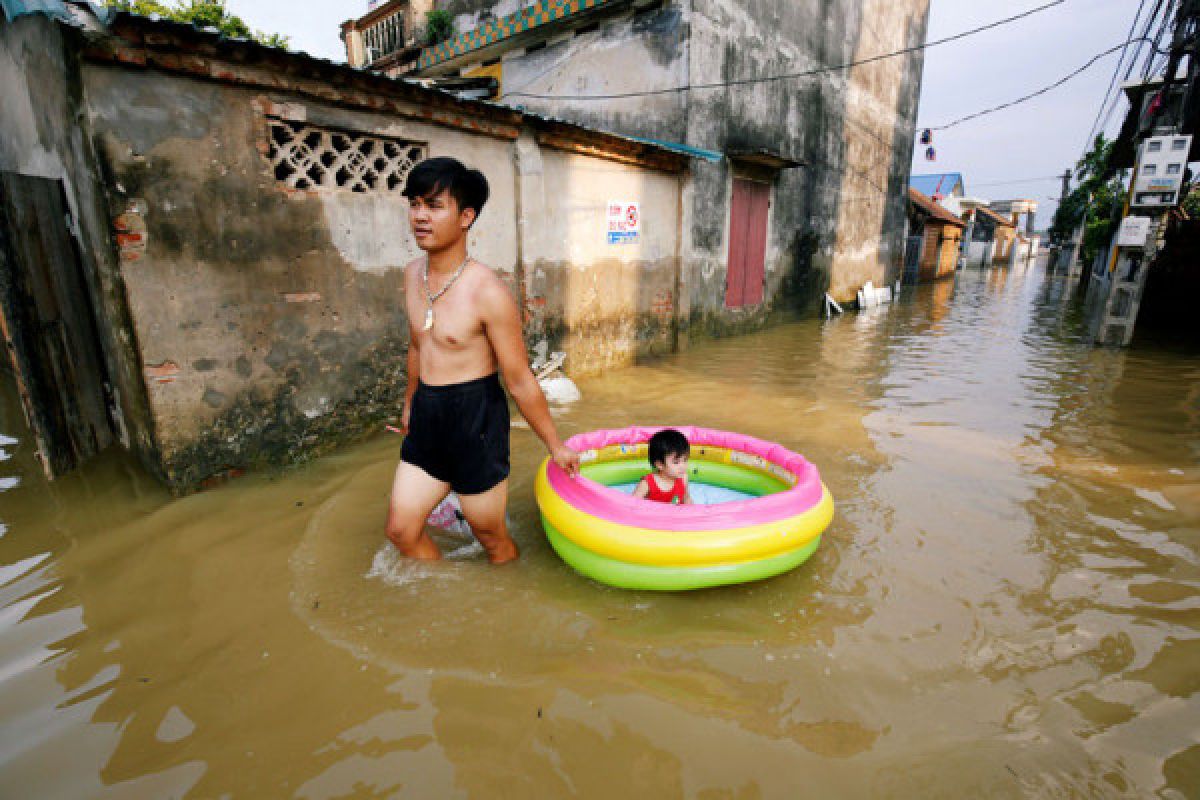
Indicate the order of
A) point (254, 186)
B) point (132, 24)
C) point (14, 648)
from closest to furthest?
point (14, 648) < point (132, 24) < point (254, 186)

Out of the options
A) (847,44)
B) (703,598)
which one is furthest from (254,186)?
(847,44)

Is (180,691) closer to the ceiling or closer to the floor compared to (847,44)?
closer to the floor

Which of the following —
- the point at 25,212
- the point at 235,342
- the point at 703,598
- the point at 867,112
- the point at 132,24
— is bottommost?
the point at 703,598

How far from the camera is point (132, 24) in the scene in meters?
3.17

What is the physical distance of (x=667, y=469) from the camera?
10.4 ft

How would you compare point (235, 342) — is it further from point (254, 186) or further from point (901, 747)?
point (901, 747)

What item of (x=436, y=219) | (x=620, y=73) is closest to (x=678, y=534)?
(x=436, y=219)

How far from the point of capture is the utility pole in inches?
323

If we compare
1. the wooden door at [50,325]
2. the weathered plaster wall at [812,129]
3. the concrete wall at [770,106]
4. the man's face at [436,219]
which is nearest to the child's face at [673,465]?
the man's face at [436,219]

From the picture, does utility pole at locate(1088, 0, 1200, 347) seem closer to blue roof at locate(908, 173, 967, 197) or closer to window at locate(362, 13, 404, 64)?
window at locate(362, 13, 404, 64)

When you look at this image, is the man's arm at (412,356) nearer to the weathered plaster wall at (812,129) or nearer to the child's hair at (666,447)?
the child's hair at (666,447)

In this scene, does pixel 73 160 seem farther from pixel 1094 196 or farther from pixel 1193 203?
pixel 1094 196

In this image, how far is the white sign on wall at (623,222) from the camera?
7.34 metres

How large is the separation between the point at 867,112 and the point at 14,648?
56.4 feet
